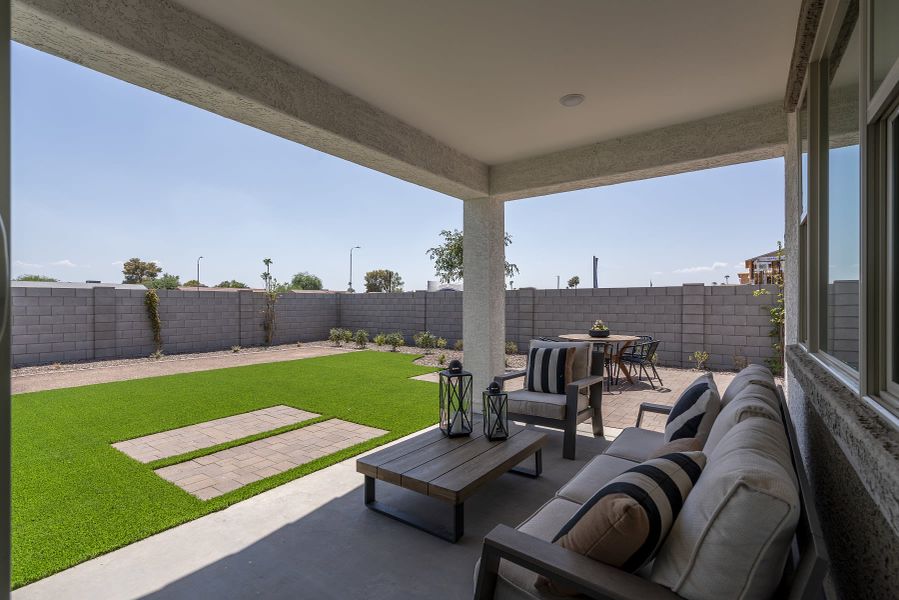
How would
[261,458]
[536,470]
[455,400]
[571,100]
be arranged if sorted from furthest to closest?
1. [261,458]
2. [571,100]
3. [536,470]
4. [455,400]

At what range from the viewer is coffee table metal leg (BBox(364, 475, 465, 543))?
7.72 ft

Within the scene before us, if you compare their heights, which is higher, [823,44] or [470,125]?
[470,125]

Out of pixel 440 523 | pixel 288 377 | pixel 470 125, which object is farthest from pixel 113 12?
pixel 288 377

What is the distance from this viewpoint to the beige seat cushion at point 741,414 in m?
1.54

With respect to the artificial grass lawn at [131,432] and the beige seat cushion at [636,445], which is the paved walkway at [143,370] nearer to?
the artificial grass lawn at [131,432]

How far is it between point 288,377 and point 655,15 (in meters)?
6.60

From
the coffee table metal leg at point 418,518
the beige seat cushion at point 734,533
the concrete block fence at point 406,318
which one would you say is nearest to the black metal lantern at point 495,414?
the coffee table metal leg at point 418,518

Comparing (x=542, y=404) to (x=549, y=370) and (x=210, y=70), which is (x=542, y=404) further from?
(x=210, y=70)

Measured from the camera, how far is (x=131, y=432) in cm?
413

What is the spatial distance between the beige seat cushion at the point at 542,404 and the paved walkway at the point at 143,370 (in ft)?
20.7

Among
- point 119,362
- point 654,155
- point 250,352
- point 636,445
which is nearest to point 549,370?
point 636,445

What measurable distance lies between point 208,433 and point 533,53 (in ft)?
13.8

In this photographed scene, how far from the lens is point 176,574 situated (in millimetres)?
2057

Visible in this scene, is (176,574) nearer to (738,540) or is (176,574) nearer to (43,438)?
(738,540)
